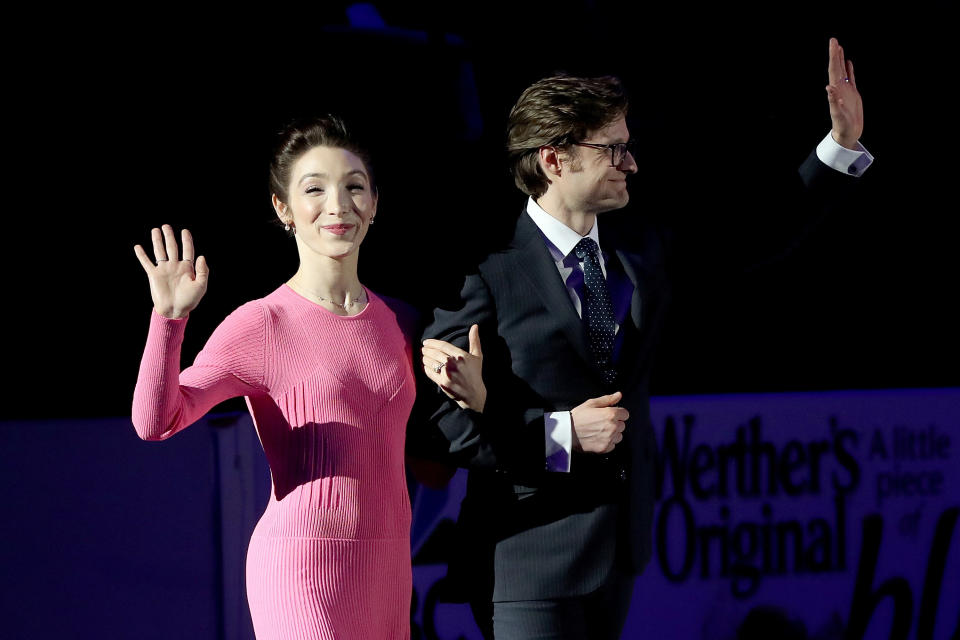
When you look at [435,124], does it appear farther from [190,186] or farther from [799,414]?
[799,414]

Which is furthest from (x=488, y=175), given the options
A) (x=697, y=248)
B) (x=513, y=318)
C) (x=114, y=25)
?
(x=513, y=318)

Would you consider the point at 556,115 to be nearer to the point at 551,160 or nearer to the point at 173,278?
the point at 551,160

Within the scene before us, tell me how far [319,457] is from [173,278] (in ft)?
1.42

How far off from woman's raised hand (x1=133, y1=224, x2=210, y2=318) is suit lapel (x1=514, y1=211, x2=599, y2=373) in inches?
25.5

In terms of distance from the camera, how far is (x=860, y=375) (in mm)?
5160

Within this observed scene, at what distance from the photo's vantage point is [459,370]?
2.06m

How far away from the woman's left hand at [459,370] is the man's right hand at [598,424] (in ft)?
0.63

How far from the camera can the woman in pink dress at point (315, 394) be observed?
6.38 feet

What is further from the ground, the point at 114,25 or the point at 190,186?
the point at 114,25

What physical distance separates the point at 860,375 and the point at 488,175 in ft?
7.18

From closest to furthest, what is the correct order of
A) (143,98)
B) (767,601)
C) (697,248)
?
(697,248), (767,601), (143,98)

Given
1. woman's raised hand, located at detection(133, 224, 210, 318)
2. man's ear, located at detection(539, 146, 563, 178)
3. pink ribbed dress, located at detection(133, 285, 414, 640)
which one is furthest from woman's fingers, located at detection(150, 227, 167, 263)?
man's ear, located at detection(539, 146, 563, 178)

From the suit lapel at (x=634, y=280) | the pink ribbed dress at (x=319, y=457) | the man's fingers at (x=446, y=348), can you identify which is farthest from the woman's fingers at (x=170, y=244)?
the suit lapel at (x=634, y=280)

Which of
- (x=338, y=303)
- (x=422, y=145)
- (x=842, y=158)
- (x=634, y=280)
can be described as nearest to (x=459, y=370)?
(x=338, y=303)
